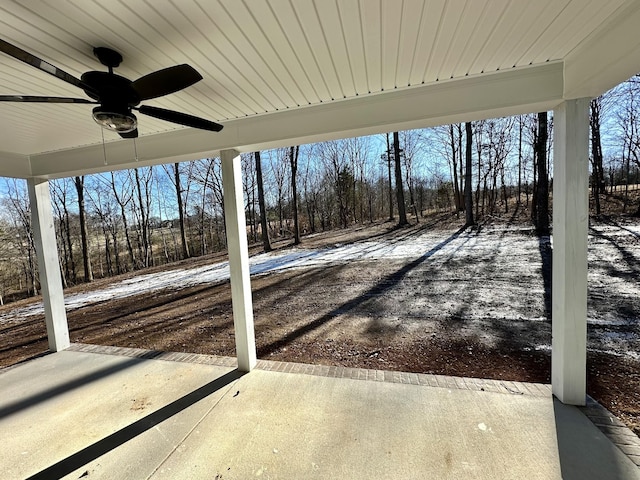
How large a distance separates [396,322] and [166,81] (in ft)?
13.4

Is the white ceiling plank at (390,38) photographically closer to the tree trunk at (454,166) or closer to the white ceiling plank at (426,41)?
the white ceiling plank at (426,41)

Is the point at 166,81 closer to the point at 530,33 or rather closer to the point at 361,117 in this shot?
the point at 361,117

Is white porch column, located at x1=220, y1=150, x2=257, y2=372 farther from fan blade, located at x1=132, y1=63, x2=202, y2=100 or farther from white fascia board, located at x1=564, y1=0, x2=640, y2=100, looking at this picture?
white fascia board, located at x1=564, y1=0, x2=640, y2=100

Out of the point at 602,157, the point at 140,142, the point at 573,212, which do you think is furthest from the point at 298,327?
the point at 602,157

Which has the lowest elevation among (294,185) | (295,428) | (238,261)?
(295,428)

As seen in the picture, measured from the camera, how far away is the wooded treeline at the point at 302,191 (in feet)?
35.3

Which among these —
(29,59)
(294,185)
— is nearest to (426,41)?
(29,59)

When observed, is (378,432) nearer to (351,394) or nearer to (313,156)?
(351,394)

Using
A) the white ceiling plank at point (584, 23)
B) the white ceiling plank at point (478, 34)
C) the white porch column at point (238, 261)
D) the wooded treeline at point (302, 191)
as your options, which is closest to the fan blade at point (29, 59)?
the white porch column at point (238, 261)

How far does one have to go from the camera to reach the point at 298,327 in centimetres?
431

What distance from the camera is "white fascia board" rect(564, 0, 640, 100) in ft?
4.51

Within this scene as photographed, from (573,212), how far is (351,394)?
7.28ft

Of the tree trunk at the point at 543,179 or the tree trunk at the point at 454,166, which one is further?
the tree trunk at the point at 454,166

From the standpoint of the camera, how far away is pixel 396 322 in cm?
432
